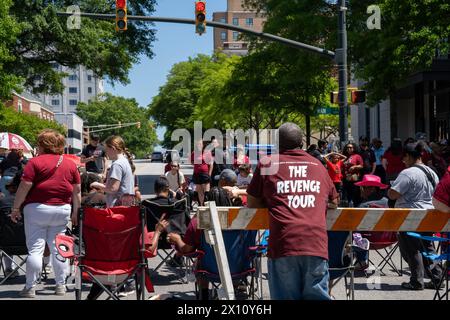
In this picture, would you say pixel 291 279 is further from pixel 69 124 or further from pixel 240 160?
pixel 69 124

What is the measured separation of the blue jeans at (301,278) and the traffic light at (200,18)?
13594 mm

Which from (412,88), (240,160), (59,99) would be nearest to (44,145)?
(240,160)

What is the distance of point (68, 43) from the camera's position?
99.1ft

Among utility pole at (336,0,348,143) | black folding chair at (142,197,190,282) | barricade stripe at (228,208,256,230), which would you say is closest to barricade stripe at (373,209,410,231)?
barricade stripe at (228,208,256,230)

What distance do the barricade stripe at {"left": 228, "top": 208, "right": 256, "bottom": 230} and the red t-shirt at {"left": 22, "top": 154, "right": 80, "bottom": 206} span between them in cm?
291

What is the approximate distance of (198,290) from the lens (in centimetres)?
700

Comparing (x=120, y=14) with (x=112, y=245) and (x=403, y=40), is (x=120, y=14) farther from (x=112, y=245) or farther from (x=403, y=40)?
(x=112, y=245)

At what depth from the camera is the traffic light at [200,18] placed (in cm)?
1788

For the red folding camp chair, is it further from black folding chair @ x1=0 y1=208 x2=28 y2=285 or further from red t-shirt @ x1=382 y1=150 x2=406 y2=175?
red t-shirt @ x1=382 y1=150 x2=406 y2=175

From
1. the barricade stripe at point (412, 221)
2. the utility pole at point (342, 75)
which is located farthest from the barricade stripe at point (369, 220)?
the utility pole at point (342, 75)

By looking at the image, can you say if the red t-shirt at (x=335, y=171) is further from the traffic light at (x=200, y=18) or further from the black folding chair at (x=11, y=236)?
the black folding chair at (x=11, y=236)

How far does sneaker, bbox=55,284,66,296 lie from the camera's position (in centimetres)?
828

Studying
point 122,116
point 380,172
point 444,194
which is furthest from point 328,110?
point 122,116
